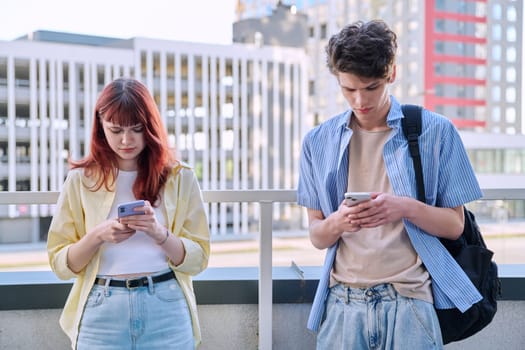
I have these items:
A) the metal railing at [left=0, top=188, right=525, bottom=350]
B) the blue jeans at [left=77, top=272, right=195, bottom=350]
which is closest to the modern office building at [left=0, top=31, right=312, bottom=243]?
the metal railing at [left=0, top=188, right=525, bottom=350]

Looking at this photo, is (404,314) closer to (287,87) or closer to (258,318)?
(258,318)

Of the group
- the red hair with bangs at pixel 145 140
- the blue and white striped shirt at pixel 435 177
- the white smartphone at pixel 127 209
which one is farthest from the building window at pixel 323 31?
the white smartphone at pixel 127 209

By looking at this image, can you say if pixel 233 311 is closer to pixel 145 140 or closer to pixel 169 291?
pixel 169 291

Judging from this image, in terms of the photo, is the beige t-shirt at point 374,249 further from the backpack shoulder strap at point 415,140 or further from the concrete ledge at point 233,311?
the concrete ledge at point 233,311

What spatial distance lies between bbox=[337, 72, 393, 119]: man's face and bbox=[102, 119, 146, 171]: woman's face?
1.65ft

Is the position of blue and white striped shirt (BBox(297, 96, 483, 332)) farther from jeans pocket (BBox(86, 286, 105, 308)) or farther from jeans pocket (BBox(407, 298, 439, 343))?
jeans pocket (BBox(86, 286, 105, 308))

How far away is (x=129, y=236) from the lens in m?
1.25

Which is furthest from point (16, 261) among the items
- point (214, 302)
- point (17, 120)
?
point (17, 120)

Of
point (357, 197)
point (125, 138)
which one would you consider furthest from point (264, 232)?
point (357, 197)

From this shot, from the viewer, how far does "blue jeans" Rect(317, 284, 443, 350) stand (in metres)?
1.13

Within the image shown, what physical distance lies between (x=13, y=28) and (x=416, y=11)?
124 ft

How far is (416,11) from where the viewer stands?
52.8 meters

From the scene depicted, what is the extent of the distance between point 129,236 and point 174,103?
1998 inches

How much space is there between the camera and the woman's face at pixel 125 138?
1315 mm
